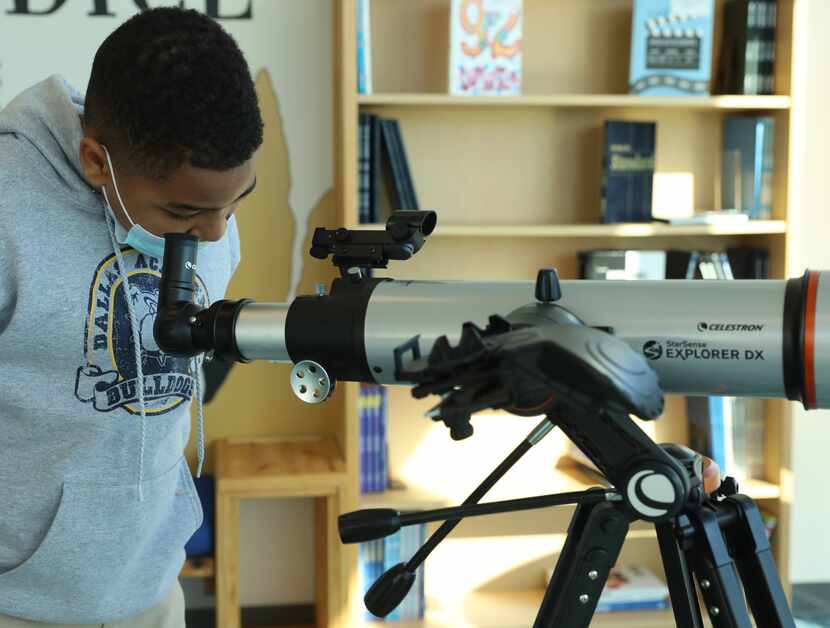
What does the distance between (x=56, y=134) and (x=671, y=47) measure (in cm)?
178

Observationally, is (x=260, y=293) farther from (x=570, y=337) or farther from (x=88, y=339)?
(x=570, y=337)

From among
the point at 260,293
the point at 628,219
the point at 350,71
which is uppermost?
the point at 350,71

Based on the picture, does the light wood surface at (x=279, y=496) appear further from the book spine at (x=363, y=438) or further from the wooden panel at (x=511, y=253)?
the wooden panel at (x=511, y=253)

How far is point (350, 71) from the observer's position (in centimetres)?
228

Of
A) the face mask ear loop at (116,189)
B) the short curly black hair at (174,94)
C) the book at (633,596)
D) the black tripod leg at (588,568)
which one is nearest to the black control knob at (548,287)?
the black tripod leg at (588,568)

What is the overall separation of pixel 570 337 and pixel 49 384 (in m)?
0.62

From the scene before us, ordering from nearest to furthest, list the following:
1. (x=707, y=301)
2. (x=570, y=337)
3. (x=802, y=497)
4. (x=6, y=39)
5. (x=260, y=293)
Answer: (x=570, y=337) → (x=707, y=301) → (x=6, y=39) → (x=260, y=293) → (x=802, y=497)

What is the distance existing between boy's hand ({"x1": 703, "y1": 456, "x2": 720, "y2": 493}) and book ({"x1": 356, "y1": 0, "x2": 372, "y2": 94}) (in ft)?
5.32

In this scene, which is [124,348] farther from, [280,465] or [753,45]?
[753,45]

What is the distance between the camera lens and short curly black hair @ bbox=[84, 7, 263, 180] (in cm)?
97

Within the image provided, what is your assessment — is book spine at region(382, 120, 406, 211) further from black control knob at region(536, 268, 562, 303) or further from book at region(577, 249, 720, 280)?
black control knob at region(536, 268, 562, 303)

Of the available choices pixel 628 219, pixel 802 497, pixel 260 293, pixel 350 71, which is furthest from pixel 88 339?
pixel 802 497

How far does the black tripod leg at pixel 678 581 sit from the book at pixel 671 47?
1.83 meters

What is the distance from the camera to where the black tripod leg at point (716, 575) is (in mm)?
809
